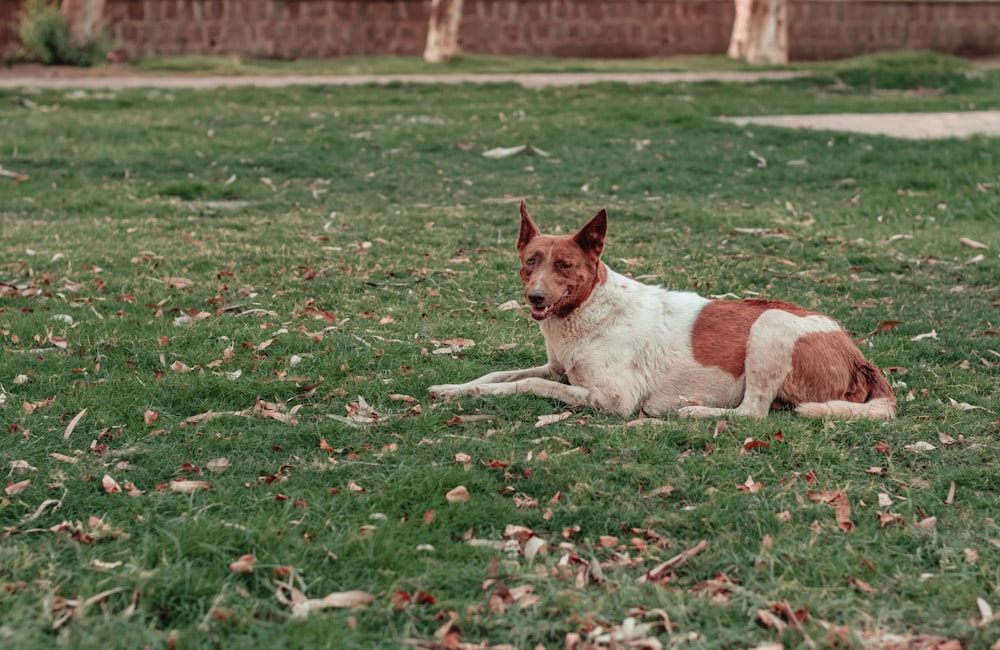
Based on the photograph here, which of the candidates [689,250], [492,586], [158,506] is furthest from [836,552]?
[689,250]

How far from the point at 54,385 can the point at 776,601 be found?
14.8 ft

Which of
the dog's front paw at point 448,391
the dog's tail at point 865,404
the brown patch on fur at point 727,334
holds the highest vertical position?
the brown patch on fur at point 727,334

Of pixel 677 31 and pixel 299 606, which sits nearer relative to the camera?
pixel 299 606

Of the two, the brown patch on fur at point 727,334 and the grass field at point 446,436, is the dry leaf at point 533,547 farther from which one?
the brown patch on fur at point 727,334

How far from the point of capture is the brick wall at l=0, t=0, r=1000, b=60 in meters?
29.9

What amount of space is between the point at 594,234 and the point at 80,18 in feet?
75.7

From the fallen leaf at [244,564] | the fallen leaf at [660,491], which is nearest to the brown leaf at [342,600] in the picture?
the fallen leaf at [244,564]

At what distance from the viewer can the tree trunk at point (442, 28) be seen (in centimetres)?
2742

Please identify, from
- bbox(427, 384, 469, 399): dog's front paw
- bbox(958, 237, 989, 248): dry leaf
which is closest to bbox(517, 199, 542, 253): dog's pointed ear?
bbox(427, 384, 469, 399): dog's front paw

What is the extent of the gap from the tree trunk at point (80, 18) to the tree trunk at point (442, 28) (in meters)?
7.74

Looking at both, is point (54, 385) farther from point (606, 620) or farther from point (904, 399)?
point (904, 399)

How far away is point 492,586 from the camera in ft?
15.1

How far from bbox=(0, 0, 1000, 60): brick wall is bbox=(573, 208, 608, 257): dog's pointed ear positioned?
84.2ft

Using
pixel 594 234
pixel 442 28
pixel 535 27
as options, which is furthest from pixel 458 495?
pixel 535 27
